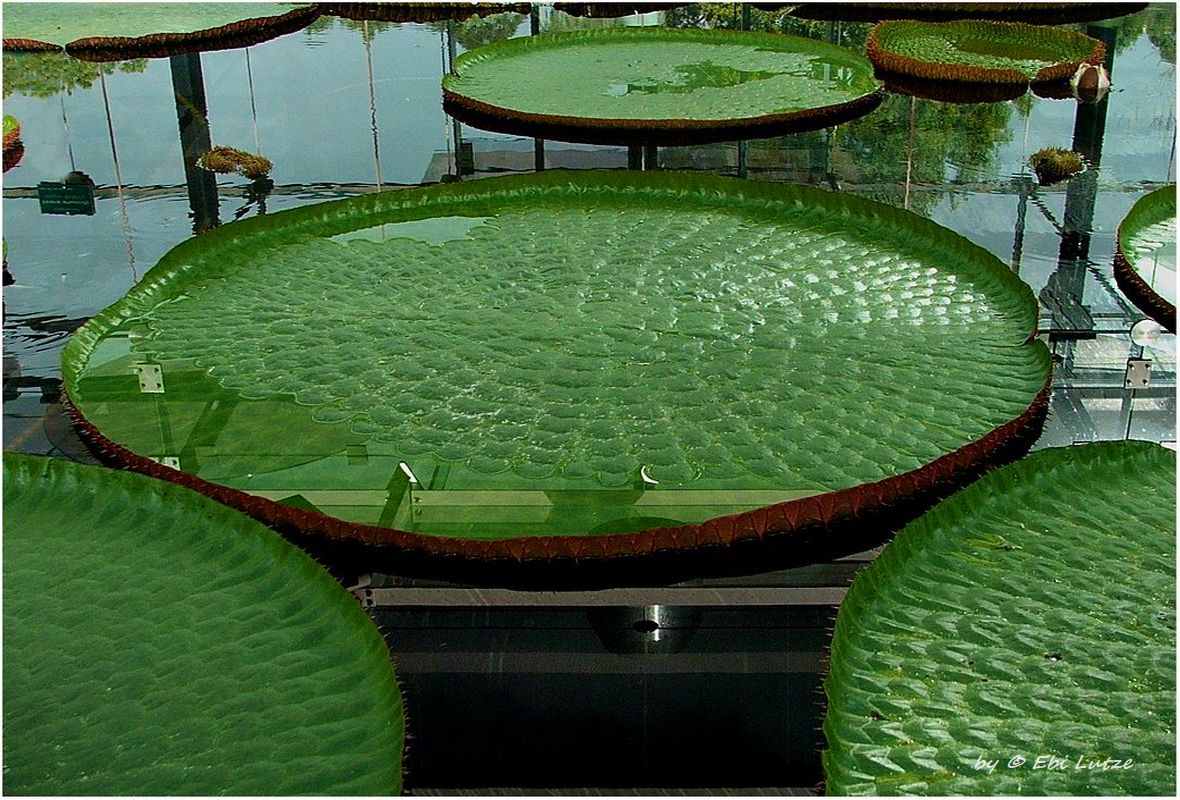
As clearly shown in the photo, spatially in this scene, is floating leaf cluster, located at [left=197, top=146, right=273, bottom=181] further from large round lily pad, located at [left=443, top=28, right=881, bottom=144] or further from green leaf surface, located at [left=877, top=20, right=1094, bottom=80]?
green leaf surface, located at [left=877, top=20, right=1094, bottom=80]

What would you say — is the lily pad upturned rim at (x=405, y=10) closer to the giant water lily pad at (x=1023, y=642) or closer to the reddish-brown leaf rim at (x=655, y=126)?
the reddish-brown leaf rim at (x=655, y=126)

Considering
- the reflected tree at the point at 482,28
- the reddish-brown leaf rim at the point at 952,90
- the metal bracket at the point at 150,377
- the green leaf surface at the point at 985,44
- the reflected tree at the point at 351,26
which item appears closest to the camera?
the metal bracket at the point at 150,377

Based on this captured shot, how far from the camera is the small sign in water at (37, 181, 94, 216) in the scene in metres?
2.08

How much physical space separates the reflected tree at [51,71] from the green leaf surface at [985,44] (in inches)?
73.3

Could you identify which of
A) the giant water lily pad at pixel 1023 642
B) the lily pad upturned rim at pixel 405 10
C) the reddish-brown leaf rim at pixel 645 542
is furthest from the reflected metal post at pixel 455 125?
the giant water lily pad at pixel 1023 642

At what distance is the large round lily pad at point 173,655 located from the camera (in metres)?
0.78

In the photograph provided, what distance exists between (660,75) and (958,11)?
1.13 m

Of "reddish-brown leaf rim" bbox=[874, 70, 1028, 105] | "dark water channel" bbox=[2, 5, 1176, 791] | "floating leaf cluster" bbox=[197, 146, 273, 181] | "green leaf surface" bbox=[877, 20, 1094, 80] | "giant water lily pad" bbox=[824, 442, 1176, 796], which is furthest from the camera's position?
"green leaf surface" bbox=[877, 20, 1094, 80]

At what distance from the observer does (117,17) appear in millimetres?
3051

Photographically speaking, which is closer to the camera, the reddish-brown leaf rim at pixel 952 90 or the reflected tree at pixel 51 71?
the reddish-brown leaf rim at pixel 952 90

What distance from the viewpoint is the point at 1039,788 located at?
2.48ft

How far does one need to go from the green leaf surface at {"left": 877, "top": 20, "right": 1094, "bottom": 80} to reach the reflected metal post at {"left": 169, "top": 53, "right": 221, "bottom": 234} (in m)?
1.54

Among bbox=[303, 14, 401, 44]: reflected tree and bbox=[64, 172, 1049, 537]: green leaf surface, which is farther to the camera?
bbox=[303, 14, 401, 44]: reflected tree

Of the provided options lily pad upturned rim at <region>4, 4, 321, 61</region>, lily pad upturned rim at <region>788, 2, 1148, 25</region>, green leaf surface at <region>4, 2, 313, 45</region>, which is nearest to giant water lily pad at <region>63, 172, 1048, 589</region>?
lily pad upturned rim at <region>4, 4, 321, 61</region>
